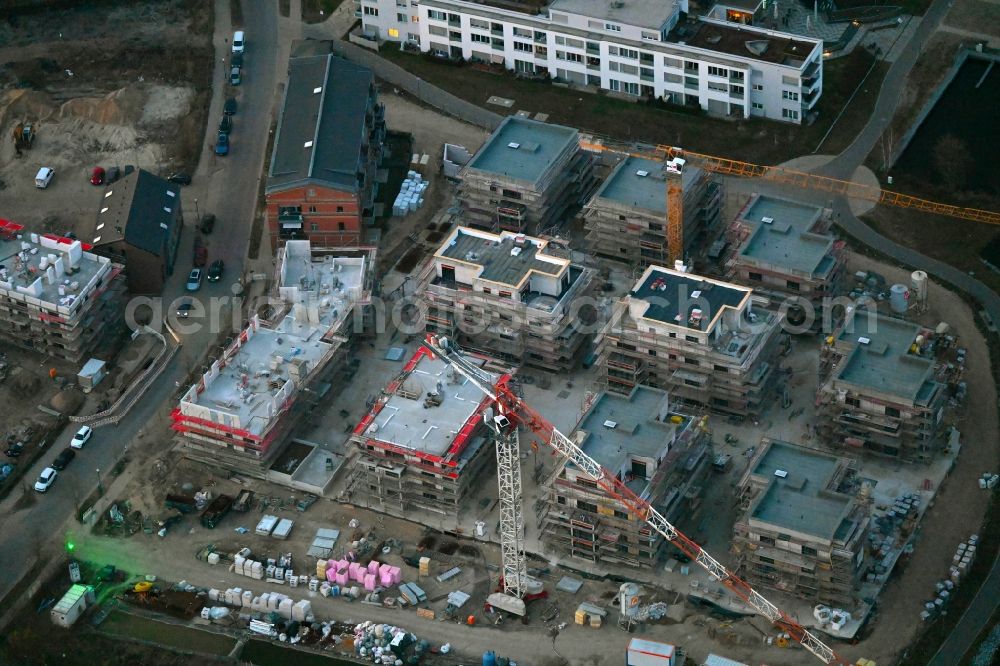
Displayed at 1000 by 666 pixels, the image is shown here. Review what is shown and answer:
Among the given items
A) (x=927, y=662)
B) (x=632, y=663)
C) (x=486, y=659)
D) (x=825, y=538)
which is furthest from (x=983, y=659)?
(x=486, y=659)

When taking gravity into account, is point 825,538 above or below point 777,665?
above

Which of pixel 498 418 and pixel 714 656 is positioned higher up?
pixel 498 418

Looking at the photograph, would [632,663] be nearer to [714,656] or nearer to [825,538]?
[714,656]

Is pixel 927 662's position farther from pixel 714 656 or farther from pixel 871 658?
pixel 714 656

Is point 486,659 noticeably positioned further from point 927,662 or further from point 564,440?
point 927,662

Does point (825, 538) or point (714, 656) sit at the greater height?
point (825, 538)

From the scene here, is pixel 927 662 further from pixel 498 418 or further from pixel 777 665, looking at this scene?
pixel 498 418

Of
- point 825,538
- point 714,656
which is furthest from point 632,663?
point 825,538
